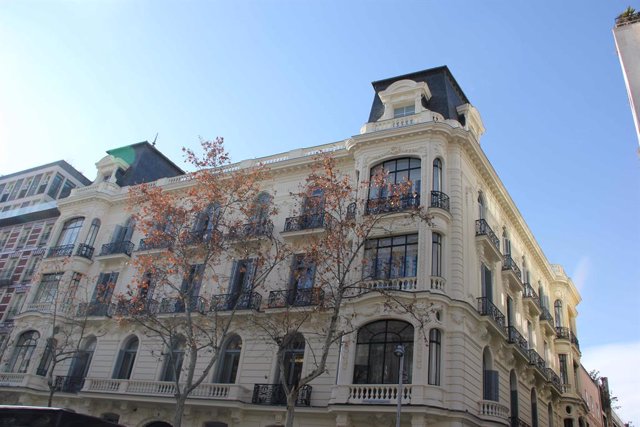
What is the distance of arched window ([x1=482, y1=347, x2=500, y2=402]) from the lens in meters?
22.3

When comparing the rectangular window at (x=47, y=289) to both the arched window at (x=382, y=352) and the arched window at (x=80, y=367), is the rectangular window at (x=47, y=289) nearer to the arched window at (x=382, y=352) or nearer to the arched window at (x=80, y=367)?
the arched window at (x=80, y=367)

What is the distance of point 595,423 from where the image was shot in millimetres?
43688

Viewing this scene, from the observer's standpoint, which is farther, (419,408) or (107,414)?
(107,414)

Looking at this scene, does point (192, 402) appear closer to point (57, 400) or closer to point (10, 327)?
point (57, 400)

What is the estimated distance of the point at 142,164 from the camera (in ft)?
124

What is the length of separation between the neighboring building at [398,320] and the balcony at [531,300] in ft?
0.42

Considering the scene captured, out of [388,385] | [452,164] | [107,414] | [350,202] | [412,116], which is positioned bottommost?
[107,414]

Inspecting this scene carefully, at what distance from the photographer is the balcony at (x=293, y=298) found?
76.6 feet

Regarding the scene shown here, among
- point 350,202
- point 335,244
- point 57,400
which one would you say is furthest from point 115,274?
point 335,244

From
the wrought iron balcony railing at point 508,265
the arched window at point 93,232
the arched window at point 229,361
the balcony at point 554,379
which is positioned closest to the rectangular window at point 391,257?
the arched window at point 229,361

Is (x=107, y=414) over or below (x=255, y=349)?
below

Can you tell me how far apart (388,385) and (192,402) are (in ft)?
30.2

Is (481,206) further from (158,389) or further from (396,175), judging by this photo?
(158,389)

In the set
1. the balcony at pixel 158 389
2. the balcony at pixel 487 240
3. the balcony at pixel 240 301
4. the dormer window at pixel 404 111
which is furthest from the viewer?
the dormer window at pixel 404 111
